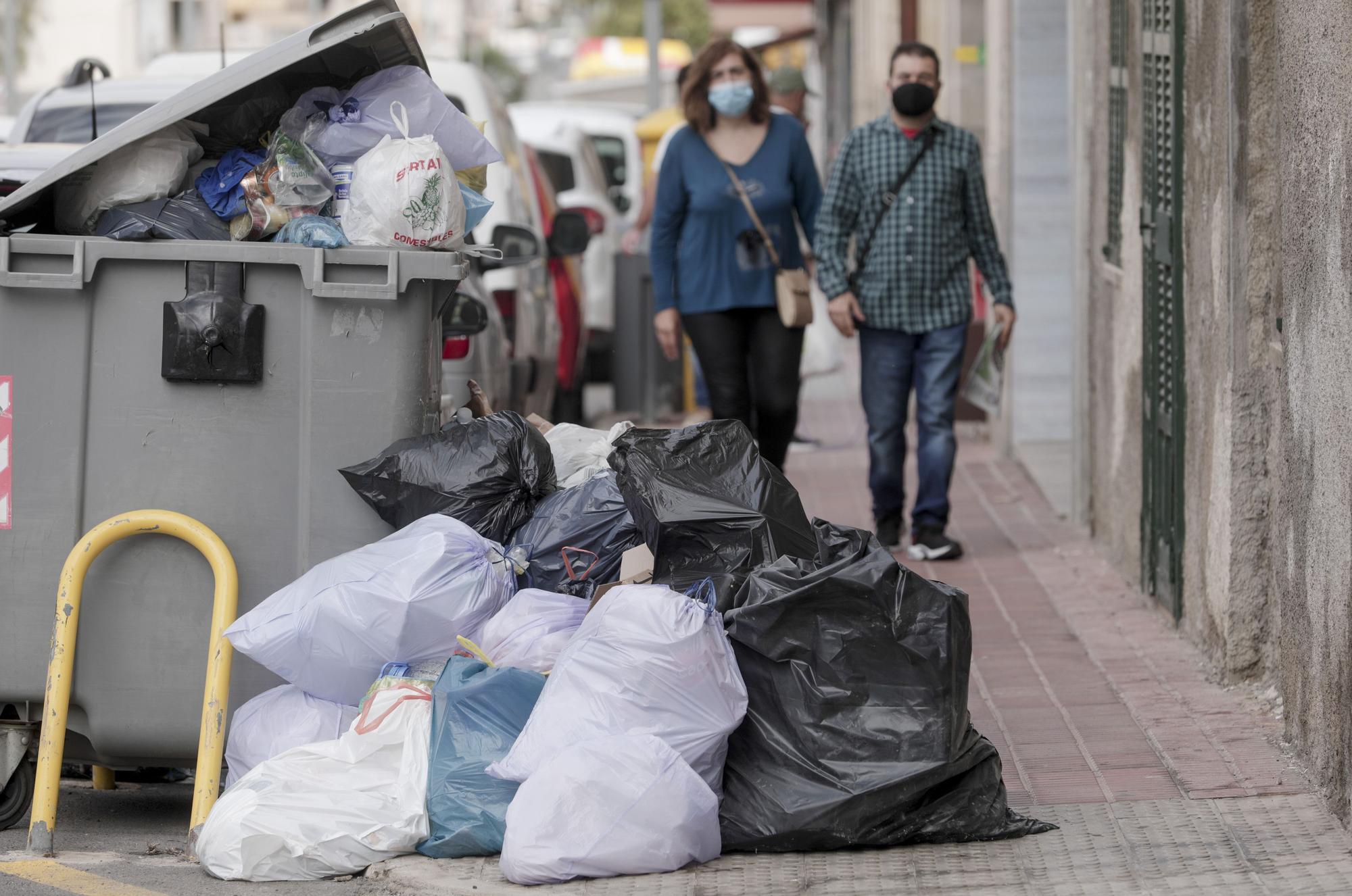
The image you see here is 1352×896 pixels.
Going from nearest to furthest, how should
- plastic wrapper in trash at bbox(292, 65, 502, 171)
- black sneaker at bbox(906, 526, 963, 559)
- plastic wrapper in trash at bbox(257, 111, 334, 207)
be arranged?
plastic wrapper in trash at bbox(257, 111, 334, 207) < plastic wrapper in trash at bbox(292, 65, 502, 171) < black sneaker at bbox(906, 526, 963, 559)

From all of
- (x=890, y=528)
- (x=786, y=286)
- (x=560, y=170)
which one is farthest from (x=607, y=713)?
(x=560, y=170)

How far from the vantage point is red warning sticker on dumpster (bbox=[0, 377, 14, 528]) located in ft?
15.0

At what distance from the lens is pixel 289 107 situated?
16.0ft

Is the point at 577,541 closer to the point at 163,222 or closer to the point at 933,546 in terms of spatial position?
the point at 163,222

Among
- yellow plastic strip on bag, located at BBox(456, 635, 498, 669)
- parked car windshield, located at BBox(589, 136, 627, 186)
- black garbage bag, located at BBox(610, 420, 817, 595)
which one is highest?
parked car windshield, located at BBox(589, 136, 627, 186)

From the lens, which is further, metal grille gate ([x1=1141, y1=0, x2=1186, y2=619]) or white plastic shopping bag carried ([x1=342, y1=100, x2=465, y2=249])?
metal grille gate ([x1=1141, y1=0, x2=1186, y2=619])

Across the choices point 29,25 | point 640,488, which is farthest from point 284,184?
point 29,25

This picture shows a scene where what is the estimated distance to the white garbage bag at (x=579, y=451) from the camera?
4934 millimetres

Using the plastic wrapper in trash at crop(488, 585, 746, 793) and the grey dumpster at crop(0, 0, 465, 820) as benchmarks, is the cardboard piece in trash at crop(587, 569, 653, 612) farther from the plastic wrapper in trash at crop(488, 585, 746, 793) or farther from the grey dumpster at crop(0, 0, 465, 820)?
the grey dumpster at crop(0, 0, 465, 820)

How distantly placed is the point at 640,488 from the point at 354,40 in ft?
4.19

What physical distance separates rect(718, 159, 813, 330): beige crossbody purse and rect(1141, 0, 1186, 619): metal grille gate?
131 centimetres

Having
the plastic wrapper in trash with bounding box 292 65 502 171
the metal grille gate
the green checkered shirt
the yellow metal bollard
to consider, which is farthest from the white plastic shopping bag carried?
the green checkered shirt

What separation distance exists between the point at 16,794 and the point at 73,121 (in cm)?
401

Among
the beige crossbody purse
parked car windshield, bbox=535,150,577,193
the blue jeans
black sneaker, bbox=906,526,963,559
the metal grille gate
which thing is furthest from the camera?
parked car windshield, bbox=535,150,577,193
